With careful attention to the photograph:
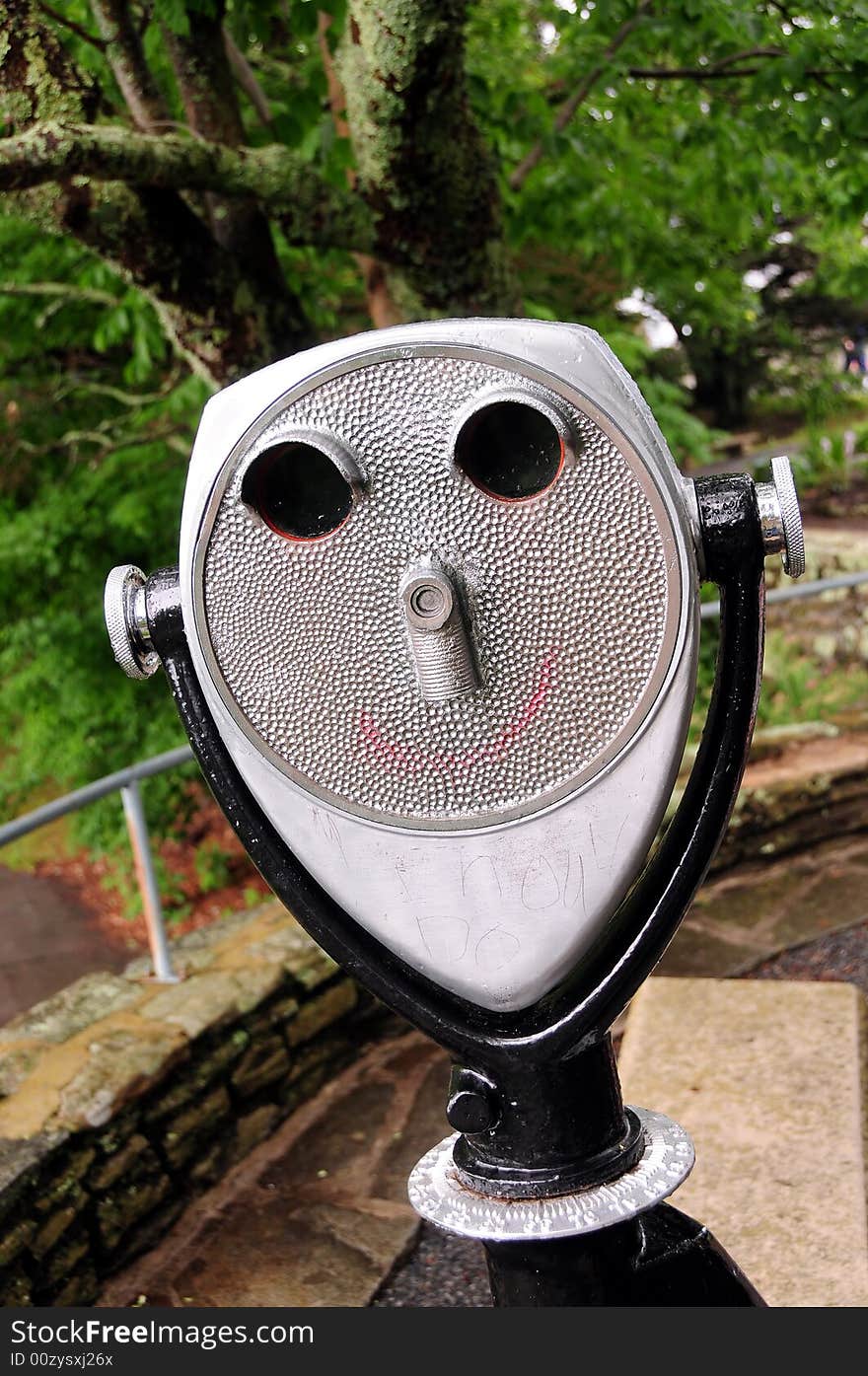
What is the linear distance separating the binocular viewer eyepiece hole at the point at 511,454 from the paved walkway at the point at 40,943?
226 centimetres

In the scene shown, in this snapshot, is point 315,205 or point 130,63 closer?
point 315,205

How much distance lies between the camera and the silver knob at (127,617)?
1.20 m

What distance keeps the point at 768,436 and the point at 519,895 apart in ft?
45.2

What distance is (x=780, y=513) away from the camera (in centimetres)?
108

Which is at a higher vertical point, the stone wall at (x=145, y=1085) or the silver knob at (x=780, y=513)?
the silver knob at (x=780, y=513)

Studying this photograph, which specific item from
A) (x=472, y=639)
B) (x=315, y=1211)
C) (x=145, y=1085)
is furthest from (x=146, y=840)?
(x=472, y=639)

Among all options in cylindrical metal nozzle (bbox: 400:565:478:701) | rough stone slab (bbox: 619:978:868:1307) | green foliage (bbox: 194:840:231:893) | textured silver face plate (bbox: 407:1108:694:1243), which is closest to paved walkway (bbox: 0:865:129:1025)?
green foliage (bbox: 194:840:231:893)

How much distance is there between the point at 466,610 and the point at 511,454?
132 mm

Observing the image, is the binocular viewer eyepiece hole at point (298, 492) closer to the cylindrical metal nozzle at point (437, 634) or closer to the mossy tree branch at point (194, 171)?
the cylindrical metal nozzle at point (437, 634)

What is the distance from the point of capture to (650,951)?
115 centimetres

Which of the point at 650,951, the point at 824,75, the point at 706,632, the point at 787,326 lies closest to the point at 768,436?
the point at 787,326

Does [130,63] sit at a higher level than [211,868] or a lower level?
higher

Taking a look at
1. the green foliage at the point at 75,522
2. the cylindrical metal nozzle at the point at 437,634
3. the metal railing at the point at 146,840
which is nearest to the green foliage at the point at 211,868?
the green foliage at the point at 75,522

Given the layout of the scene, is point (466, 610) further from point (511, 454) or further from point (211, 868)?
point (211, 868)
